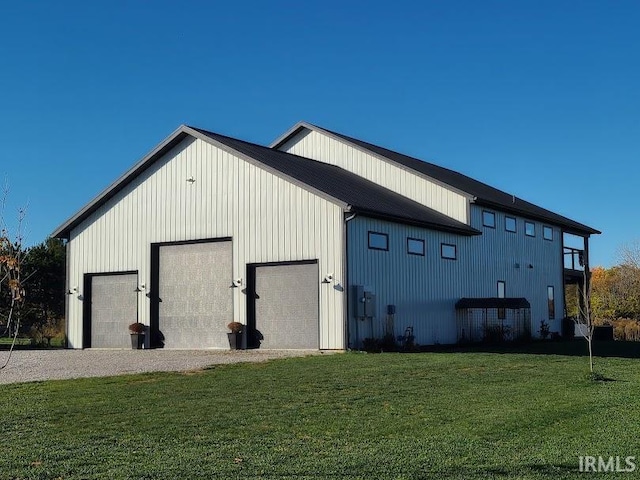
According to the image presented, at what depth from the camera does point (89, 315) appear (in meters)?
28.4

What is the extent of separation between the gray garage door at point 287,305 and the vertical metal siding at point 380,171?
313 inches

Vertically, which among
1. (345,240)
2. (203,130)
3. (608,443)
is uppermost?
(203,130)

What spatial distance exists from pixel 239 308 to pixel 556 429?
54.7 feet

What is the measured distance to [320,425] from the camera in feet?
29.5

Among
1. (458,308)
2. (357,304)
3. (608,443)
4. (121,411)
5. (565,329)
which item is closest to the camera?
(608,443)

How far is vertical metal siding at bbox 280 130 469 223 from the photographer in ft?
95.0

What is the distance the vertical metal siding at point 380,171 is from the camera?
29.0 meters

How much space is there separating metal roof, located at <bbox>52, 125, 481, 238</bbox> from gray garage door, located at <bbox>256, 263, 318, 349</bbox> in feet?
8.29

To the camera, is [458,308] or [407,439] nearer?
[407,439]

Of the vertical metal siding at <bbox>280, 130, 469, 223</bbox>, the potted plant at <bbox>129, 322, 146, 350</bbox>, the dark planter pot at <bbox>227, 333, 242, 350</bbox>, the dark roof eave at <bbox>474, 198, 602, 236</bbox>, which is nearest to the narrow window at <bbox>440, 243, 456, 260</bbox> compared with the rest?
the vertical metal siding at <bbox>280, 130, 469, 223</bbox>

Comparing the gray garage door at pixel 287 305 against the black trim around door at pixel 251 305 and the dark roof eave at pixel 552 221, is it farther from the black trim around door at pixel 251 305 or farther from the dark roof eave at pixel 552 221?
the dark roof eave at pixel 552 221

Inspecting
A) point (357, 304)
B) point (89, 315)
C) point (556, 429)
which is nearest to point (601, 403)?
point (556, 429)

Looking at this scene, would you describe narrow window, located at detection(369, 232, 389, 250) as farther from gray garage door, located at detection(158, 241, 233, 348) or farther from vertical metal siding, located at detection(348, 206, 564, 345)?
gray garage door, located at detection(158, 241, 233, 348)

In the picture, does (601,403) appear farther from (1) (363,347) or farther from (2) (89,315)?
(2) (89,315)
